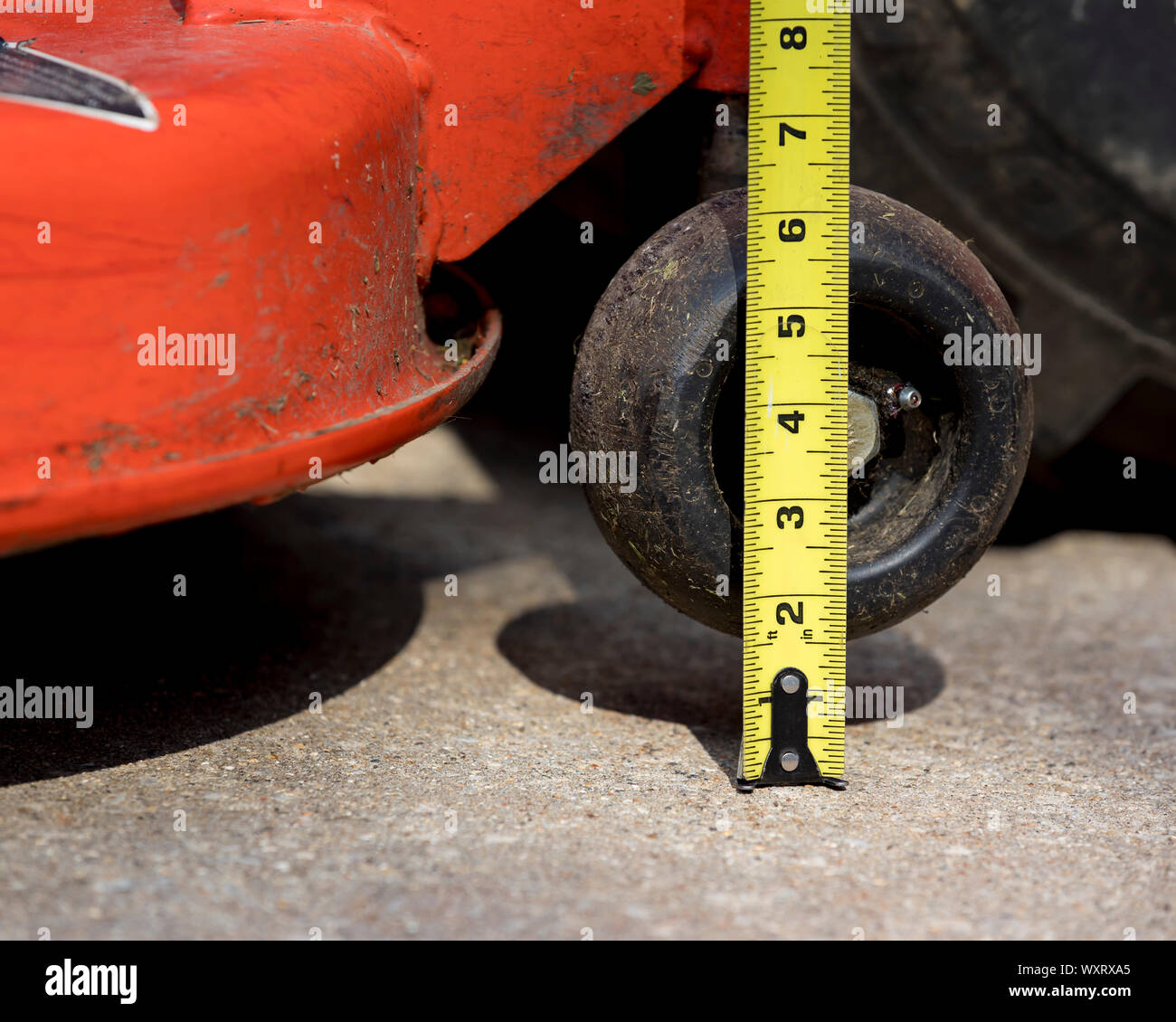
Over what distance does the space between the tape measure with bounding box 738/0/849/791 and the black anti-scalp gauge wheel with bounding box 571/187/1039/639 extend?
2.5 inches

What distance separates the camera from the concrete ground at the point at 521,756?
5.67ft

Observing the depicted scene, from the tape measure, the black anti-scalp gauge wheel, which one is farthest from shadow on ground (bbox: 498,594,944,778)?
the black anti-scalp gauge wheel

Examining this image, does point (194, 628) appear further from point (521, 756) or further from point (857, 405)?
point (857, 405)

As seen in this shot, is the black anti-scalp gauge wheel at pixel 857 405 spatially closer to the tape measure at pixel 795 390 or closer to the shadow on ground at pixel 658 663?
the tape measure at pixel 795 390

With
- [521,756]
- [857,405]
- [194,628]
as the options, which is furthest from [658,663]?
[194,628]

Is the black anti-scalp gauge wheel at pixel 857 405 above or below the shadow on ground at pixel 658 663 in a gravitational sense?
above

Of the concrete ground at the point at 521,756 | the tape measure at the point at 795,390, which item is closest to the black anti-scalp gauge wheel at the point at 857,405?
the tape measure at the point at 795,390

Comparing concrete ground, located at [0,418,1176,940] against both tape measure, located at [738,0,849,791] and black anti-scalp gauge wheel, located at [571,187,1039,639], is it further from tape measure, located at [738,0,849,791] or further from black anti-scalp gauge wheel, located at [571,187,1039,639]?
black anti-scalp gauge wheel, located at [571,187,1039,639]

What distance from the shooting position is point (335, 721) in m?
2.36

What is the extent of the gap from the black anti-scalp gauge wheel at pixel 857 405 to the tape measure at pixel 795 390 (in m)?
0.06

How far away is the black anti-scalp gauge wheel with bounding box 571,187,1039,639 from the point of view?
2105 millimetres

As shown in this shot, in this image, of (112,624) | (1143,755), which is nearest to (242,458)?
(112,624)

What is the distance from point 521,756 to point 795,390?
76 cm
